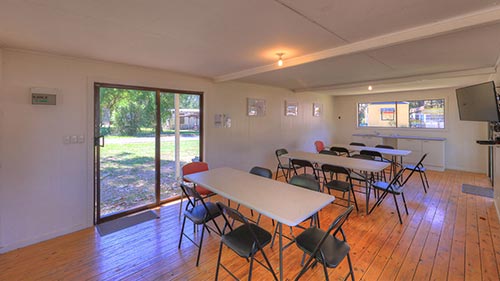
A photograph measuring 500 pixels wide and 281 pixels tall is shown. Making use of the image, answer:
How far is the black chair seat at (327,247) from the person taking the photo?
5.54 feet

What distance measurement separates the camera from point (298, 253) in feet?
8.13

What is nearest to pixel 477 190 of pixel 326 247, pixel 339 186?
pixel 339 186

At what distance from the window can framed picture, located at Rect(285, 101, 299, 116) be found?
2.83 m

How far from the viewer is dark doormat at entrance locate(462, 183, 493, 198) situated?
417cm

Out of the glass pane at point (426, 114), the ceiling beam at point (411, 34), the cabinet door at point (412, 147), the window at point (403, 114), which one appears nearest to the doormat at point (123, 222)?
the ceiling beam at point (411, 34)

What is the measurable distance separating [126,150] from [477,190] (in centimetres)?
666

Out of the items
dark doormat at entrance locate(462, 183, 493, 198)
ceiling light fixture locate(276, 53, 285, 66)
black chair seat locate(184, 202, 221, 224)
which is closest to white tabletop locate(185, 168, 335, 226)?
black chair seat locate(184, 202, 221, 224)

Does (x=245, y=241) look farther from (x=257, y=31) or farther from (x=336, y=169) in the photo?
(x=336, y=169)

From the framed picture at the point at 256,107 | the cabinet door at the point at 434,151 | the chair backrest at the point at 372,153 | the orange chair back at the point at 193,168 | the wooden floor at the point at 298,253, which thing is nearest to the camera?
the wooden floor at the point at 298,253

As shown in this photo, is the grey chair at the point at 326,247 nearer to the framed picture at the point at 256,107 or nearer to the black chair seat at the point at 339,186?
the black chair seat at the point at 339,186

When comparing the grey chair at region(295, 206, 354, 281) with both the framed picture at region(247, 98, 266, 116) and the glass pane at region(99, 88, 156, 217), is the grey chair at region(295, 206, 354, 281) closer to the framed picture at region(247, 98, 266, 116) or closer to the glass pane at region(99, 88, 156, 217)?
the glass pane at region(99, 88, 156, 217)

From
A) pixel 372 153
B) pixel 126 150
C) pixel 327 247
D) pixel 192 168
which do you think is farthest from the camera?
pixel 372 153

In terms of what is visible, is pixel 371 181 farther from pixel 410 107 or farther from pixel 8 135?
pixel 8 135

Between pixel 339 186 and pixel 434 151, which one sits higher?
pixel 434 151
